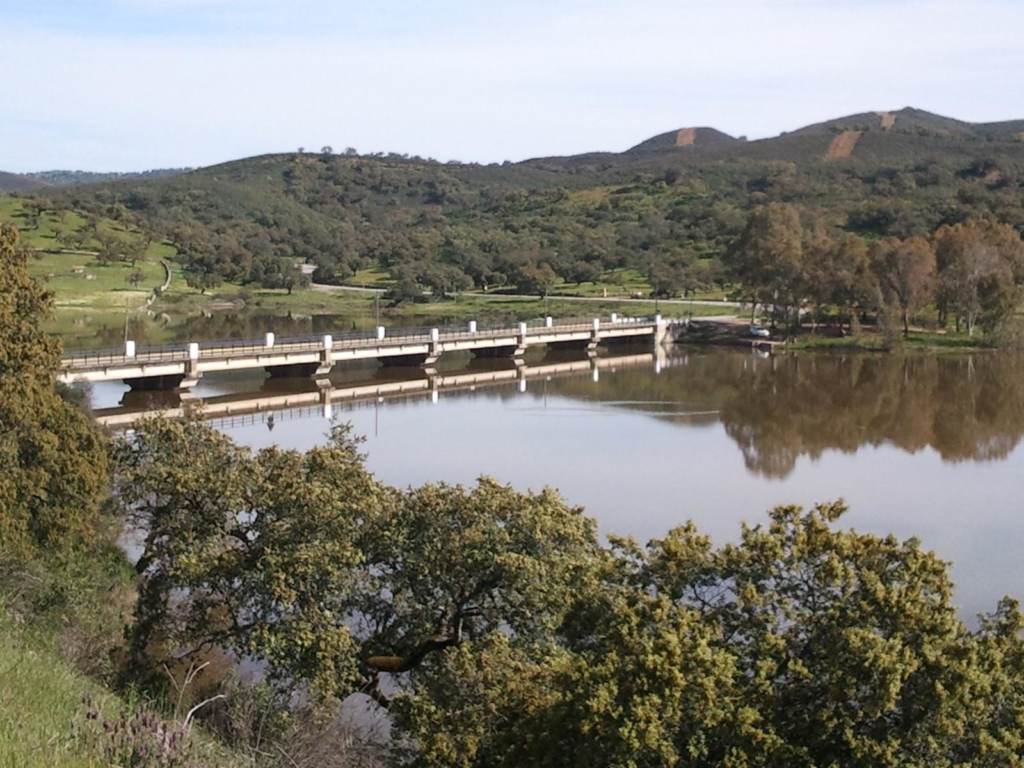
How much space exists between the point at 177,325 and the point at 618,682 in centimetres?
6820

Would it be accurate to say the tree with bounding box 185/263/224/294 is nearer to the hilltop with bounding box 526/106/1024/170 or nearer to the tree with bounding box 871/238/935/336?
the tree with bounding box 871/238/935/336

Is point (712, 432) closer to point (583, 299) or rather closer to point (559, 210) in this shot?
point (583, 299)

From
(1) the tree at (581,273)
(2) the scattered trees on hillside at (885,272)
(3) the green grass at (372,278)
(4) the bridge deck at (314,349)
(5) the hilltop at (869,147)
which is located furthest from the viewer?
(5) the hilltop at (869,147)

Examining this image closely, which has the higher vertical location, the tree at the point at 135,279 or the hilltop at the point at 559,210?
the hilltop at the point at 559,210

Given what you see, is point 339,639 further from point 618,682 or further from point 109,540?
point 109,540

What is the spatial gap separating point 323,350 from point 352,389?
126 inches

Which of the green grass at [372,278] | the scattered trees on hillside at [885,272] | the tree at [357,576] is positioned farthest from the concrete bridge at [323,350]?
the green grass at [372,278]

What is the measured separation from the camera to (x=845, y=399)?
4909 cm

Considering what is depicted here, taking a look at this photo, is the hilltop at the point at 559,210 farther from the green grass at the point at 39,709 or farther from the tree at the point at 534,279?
the green grass at the point at 39,709

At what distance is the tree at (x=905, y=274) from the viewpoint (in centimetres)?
6638

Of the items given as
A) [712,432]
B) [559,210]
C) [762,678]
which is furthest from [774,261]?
[559,210]

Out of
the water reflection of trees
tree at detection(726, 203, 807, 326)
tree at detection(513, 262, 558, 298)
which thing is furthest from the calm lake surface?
tree at detection(513, 262, 558, 298)

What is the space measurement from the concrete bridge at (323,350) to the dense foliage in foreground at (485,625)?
58.0 feet

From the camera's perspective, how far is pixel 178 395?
45.9m
